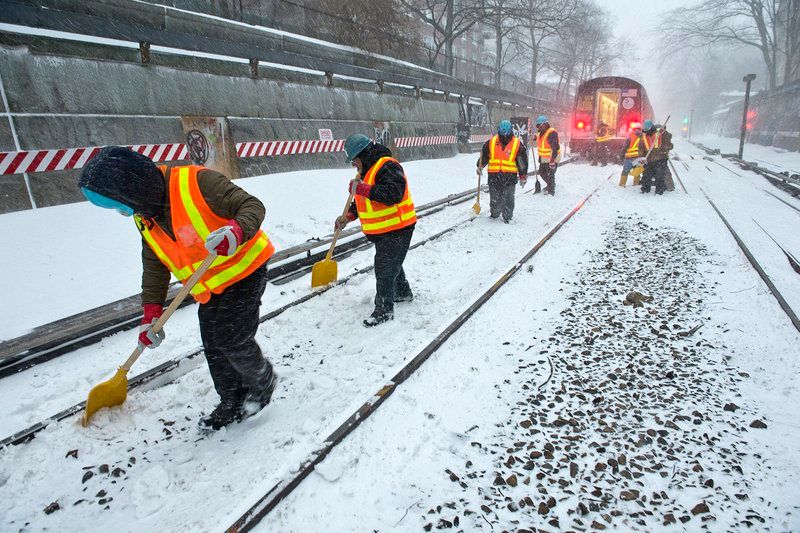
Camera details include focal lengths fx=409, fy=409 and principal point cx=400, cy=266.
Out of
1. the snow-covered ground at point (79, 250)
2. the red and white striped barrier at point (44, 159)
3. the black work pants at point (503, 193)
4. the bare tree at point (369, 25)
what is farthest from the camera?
the bare tree at point (369, 25)

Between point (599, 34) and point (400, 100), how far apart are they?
1689 inches

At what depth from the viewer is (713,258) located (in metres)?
5.89

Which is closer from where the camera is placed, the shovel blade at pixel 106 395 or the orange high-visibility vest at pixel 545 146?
the shovel blade at pixel 106 395

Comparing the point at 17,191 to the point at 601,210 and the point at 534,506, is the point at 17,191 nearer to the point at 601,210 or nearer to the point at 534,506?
the point at 534,506

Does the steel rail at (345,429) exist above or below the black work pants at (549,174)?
below

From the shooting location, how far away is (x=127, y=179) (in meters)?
2.11

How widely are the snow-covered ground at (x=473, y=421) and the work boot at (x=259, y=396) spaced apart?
101 millimetres

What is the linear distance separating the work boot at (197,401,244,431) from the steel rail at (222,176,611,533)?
761 millimetres

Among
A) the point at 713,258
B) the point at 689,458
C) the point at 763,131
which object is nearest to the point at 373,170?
the point at 689,458

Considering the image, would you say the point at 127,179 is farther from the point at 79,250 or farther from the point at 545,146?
the point at 545,146

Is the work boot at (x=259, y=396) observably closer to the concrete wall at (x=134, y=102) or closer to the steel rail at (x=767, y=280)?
the steel rail at (x=767, y=280)

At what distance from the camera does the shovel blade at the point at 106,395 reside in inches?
108

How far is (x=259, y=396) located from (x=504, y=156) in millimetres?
6654

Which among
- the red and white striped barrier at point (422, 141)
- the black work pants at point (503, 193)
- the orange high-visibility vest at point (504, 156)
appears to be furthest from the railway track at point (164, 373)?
the red and white striped barrier at point (422, 141)
